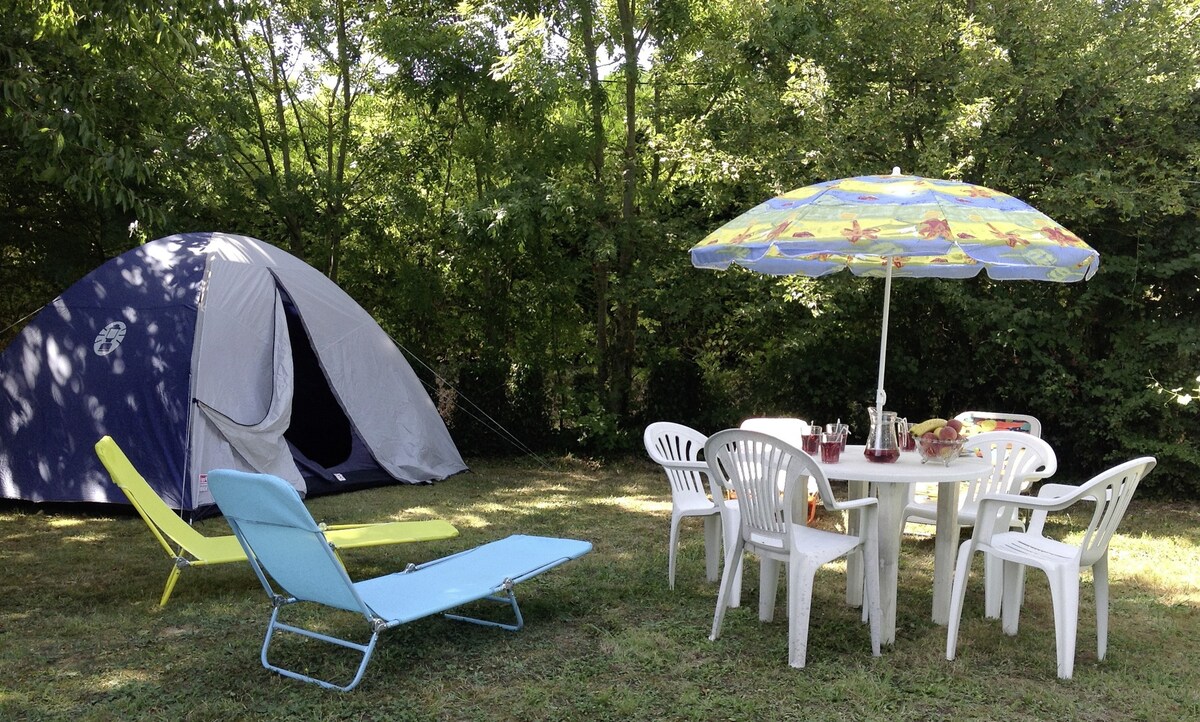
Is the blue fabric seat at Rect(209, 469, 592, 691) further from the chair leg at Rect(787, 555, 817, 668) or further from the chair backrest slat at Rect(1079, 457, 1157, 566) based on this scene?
the chair backrest slat at Rect(1079, 457, 1157, 566)

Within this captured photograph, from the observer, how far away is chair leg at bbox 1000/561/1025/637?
3961mm

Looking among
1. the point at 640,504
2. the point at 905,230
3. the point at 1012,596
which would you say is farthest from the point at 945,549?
the point at 640,504

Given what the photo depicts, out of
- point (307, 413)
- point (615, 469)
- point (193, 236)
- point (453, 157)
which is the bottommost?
point (615, 469)

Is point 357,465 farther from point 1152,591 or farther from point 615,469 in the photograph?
point 1152,591

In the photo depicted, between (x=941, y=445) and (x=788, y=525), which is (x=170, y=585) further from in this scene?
(x=941, y=445)

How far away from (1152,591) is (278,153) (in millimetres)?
7898

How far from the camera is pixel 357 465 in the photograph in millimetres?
7172

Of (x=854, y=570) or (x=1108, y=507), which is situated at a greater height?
(x=1108, y=507)

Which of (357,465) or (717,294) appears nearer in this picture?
(357,465)

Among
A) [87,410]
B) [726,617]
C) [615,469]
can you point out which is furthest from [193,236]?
[726,617]

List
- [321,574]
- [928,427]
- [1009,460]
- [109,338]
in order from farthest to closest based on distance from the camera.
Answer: [109,338] → [1009,460] → [928,427] → [321,574]

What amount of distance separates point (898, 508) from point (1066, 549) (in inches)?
23.9

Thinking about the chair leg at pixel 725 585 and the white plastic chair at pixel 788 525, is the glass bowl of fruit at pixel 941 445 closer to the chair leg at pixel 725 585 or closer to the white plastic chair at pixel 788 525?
the white plastic chair at pixel 788 525

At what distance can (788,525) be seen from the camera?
11.9ft
